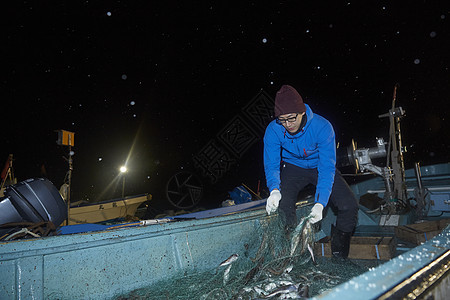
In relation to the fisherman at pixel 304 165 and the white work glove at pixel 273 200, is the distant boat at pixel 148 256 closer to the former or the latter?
the white work glove at pixel 273 200

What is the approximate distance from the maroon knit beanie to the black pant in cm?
102

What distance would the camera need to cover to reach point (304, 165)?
3.49 metres

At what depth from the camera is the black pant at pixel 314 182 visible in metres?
3.26

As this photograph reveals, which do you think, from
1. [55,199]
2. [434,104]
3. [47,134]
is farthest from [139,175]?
[434,104]

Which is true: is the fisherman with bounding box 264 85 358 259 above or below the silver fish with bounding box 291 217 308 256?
above

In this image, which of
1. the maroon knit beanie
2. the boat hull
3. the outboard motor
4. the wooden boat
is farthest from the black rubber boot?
the wooden boat

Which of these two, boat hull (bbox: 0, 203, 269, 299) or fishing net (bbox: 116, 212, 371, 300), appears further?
fishing net (bbox: 116, 212, 371, 300)

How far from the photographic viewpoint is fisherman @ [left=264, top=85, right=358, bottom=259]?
299 centimetres

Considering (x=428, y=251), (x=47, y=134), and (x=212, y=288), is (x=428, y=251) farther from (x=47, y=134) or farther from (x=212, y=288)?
(x=47, y=134)

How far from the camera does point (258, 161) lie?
1629 inches

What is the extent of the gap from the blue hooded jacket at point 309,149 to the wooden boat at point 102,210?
5.67 metres

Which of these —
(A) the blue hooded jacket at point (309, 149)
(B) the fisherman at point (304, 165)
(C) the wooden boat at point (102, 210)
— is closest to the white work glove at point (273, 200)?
(B) the fisherman at point (304, 165)

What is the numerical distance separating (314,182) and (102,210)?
21.8 feet

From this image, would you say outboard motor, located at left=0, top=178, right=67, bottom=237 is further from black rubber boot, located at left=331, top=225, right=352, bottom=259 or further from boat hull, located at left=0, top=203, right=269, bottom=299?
black rubber boot, located at left=331, top=225, right=352, bottom=259
